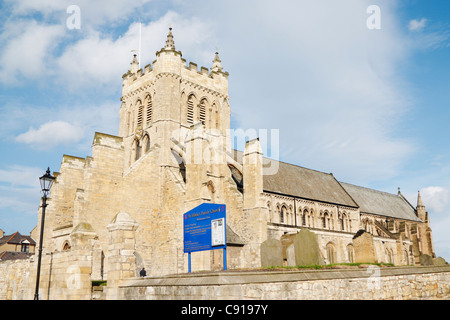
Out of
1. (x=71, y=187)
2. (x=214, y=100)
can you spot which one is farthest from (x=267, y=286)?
(x=214, y=100)

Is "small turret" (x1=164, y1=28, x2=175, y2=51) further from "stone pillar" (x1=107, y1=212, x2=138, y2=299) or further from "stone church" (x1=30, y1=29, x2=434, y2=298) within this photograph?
"stone pillar" (x1=107, y1=212, x2=138, y2=299)

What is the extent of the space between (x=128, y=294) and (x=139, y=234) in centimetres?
1450

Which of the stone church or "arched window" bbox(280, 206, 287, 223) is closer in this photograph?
the stone church

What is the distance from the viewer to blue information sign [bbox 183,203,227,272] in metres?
15.5

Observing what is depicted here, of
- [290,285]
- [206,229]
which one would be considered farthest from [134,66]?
[290,285]

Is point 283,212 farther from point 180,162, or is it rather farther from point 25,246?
point 25,246

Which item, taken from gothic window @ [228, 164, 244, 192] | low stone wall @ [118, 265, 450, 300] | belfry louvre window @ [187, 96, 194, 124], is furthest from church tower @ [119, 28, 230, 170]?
low stone wall @ [118, 265, 450, 300]

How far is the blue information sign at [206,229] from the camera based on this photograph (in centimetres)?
1548

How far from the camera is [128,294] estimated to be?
12219 mm

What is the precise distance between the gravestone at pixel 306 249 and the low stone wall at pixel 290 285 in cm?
133

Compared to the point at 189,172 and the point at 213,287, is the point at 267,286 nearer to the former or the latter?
the point at 213,287

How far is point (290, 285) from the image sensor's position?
1042 centimetres

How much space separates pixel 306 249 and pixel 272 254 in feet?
5.65

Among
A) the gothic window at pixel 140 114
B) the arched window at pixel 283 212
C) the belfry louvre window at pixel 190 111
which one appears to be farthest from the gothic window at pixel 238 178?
the gothic window at pixel 140 114
